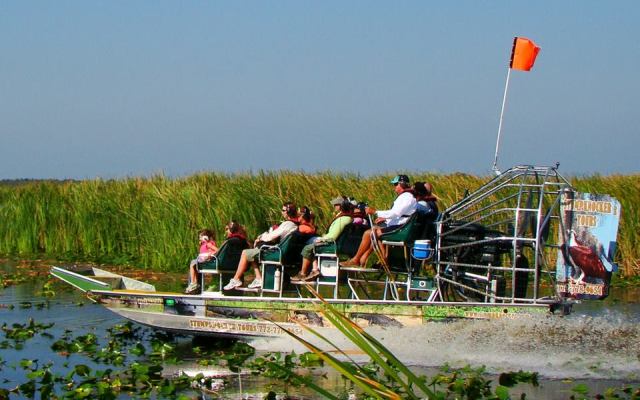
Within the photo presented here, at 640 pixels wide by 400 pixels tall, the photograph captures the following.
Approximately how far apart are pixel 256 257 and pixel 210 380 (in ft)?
9.17

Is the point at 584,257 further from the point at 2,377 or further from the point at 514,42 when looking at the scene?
the point at 2,377

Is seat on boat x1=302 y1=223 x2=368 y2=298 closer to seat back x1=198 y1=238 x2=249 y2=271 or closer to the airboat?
the airboat

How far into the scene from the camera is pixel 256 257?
13.1 metres

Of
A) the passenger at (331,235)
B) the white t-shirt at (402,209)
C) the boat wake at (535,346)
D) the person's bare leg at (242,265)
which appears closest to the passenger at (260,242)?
the person's bare leg at (242,265)

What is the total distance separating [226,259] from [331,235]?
1574mm

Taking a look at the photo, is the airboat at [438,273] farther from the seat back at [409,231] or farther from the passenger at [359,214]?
the passenger at [359,214]

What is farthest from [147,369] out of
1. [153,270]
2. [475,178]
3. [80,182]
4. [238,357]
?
[80,182]

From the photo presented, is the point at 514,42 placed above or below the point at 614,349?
above

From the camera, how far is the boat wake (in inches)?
434

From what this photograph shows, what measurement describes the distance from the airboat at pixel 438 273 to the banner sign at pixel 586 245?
0.4 inches

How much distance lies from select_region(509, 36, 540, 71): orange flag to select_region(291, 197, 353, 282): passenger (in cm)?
272

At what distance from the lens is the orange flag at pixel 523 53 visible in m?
12.3

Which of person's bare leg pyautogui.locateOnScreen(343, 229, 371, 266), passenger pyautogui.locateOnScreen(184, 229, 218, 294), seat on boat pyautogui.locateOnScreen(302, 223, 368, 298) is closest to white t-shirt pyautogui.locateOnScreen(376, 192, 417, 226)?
person's bare leg pyautogui.locateOnScreen(343, 229, 371, 266)

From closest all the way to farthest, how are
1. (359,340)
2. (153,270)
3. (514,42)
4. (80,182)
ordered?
(359,340) < (514,42) < (153,270) < (80,182)
